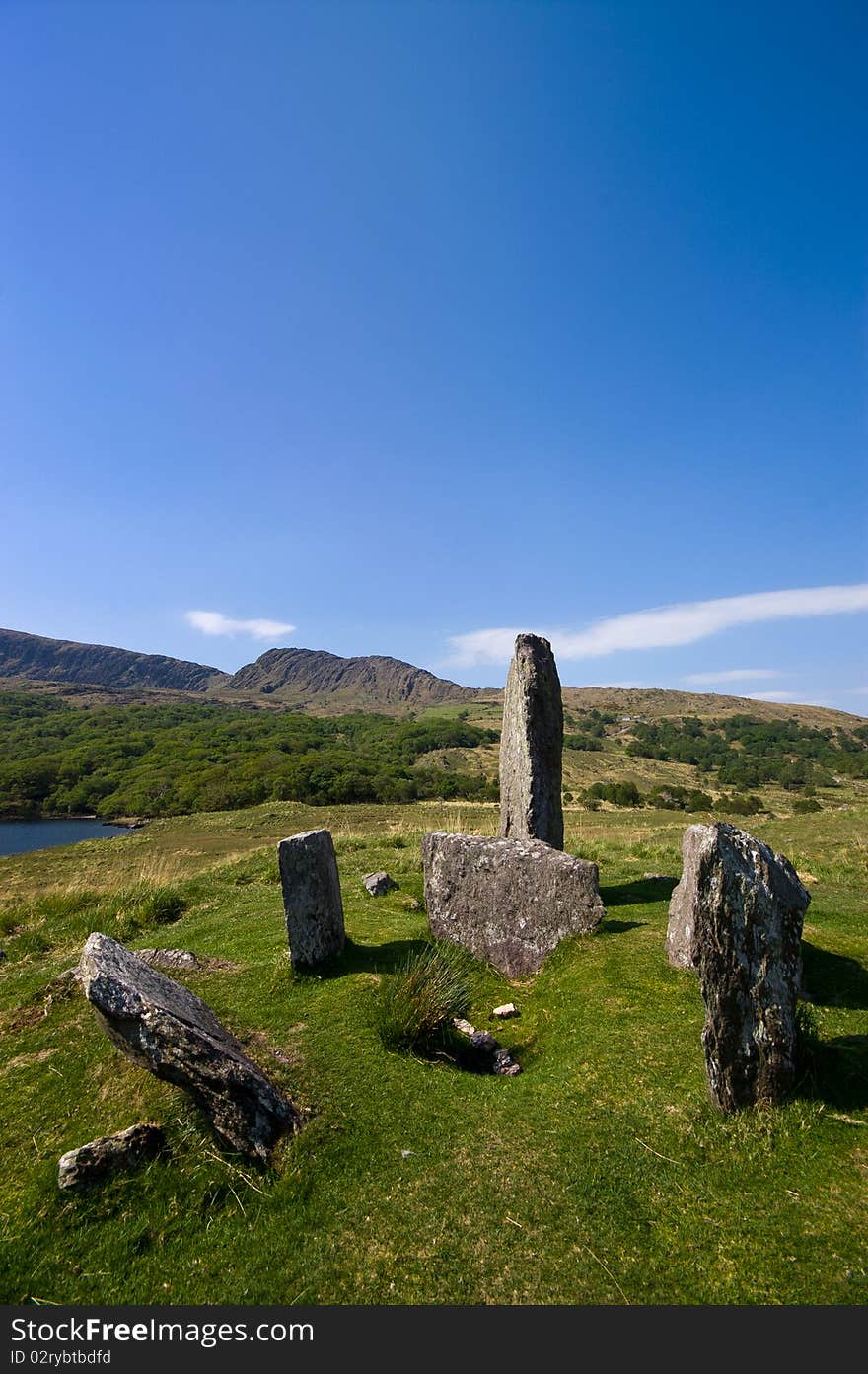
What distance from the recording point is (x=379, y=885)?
14648 millimetres

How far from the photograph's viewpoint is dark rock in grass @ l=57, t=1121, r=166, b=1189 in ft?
16.1

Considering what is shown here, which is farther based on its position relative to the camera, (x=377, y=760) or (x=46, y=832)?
(x=377, y=760)

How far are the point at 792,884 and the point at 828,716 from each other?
226m

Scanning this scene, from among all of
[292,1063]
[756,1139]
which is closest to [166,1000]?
[292,1063]

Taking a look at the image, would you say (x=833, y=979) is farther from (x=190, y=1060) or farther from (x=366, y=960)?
(x=190, y=1060)

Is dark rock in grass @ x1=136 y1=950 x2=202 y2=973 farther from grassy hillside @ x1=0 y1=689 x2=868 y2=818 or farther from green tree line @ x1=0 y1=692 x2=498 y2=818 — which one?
green tree line @ x1=0 y1=692 x2=498 y2=818

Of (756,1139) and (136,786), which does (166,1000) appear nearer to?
(756,1139)

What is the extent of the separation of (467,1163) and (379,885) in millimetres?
9701

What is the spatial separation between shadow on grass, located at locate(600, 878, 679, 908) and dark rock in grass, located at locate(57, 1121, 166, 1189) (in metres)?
9.09

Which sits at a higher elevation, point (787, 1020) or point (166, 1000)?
point (787, 1020)

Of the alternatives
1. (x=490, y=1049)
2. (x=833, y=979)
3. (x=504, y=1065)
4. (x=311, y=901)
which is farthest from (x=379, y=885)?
(x=833, y=979)

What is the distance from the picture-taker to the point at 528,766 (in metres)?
13.2

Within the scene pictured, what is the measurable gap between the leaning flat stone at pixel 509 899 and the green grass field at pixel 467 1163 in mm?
407

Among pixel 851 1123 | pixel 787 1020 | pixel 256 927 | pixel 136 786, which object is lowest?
pixel 136 786
